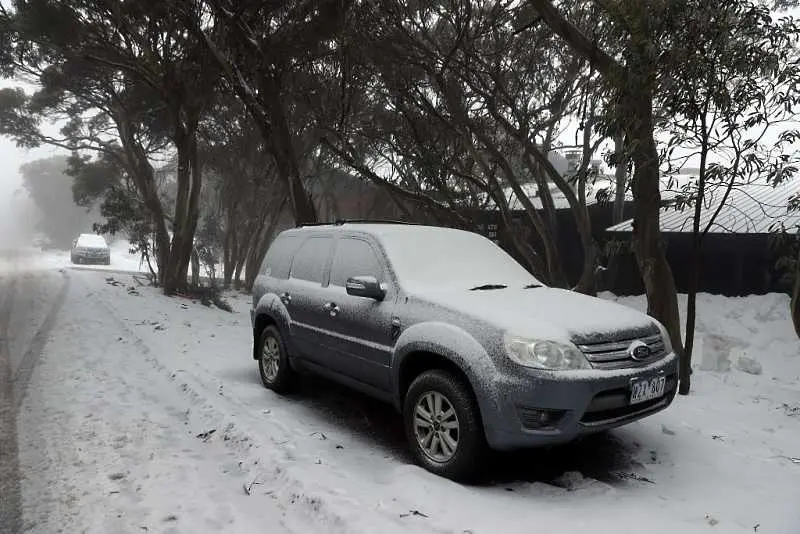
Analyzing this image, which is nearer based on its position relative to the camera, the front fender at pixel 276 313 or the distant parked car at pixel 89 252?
the front fender at pixel 276 313

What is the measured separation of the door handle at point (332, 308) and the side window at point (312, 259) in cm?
38

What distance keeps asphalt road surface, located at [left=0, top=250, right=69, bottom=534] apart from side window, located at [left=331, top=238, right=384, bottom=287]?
9.17ft

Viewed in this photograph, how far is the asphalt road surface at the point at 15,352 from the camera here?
3707 millimetres

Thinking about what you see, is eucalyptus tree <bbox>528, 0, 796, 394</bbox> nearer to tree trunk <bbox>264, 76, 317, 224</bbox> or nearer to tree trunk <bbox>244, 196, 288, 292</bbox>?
tree trunk <bbox>264, 76, 317, 224</bbox>

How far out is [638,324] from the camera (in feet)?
13.5

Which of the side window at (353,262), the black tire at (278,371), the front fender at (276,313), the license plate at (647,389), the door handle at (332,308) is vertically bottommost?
the black tire at (278,371)

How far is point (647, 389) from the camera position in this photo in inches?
154

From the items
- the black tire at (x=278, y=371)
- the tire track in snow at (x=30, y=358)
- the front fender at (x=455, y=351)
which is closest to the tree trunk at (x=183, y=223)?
the tire track in snow at (x=30, y=358)

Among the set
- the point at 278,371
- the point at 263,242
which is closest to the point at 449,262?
the point at 278,371

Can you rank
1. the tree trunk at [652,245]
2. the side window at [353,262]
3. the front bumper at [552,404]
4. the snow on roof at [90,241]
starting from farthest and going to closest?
the snow on roof at [90,241] → the tree trunk at [652,245] → the side window at [353,262] → the front bumper at [552,404]

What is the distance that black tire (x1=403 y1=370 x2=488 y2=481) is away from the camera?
Answer: 378 cm

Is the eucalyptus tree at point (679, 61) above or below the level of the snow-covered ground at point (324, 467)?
above

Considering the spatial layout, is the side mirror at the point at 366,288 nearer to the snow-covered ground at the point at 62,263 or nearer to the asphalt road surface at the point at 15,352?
the asphalt road surface at the point at 15,352

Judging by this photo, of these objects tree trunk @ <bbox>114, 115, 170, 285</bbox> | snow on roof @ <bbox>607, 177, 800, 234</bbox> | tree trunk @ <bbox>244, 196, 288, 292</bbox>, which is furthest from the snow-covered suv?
tree trunk @ <bbox>244, 196, 288, 292</bbox>
